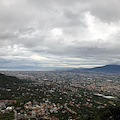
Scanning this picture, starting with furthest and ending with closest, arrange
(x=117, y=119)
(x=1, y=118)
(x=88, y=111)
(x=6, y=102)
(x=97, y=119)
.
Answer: (x=6, y=102) < (x=88, y=111) < (x=1, y=118) < (x=97, y=119) < (x=117, y=119)

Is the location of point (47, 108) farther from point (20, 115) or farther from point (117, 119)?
point (117, 119)

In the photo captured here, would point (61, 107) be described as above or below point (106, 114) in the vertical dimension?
below

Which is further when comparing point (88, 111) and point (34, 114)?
point (88, 111)

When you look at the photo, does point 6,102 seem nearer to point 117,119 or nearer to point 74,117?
point 74,117

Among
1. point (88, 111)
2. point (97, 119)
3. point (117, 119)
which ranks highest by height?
point (117, 119)

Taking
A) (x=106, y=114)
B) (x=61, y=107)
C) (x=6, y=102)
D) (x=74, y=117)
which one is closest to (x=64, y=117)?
(x=74, y=117)

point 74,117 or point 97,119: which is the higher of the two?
point 97,119

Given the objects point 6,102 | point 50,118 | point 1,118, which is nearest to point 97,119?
point 50,118

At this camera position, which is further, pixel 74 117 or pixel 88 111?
pixel 88 111

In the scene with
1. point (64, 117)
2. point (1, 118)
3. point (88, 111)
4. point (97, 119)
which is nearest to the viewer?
point (97, 119)
